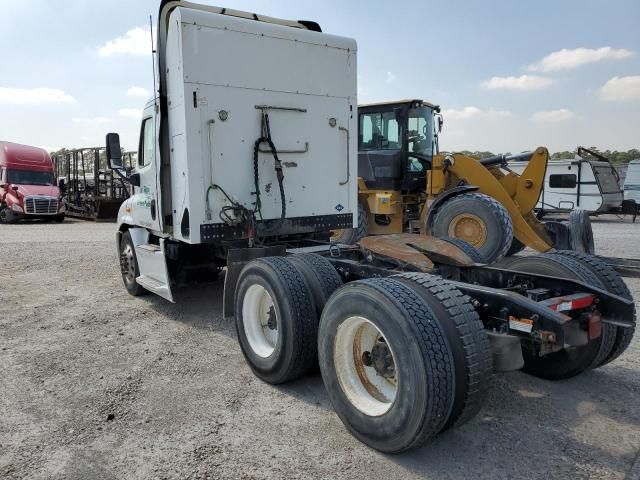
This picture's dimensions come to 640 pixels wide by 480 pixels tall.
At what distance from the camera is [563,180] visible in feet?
65.1

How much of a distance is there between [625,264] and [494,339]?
627 cm

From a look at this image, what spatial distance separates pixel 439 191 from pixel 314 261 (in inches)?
225

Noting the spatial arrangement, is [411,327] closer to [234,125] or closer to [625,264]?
[234,125]

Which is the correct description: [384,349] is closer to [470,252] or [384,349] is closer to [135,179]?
[470,252]

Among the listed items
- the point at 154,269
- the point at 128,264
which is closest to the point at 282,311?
the point at 154,269

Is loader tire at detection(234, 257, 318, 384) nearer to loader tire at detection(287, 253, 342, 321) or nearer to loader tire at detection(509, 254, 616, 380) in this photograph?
loader tire at detection(287, 253, 342, 321)

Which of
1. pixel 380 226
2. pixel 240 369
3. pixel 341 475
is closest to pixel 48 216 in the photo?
pixel 380 226

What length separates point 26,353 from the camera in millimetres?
5023

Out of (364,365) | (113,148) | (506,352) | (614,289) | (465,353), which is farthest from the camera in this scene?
(113,148)

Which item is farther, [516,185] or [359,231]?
[359,231]

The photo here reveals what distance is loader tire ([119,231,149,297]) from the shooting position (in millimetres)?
7168

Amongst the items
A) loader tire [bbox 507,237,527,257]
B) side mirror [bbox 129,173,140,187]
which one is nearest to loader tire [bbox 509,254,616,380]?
side mirror [bbox 129,173,140,187]

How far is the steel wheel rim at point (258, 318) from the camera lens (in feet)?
14.6

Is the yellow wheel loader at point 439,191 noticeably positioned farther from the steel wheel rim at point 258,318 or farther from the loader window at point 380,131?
the steel wheel rim at point 258,318
